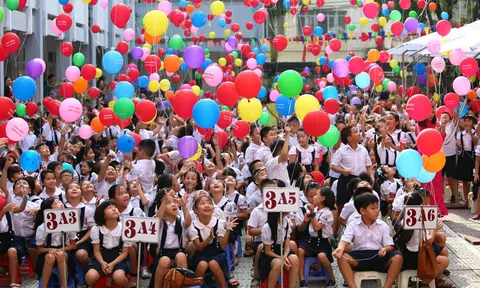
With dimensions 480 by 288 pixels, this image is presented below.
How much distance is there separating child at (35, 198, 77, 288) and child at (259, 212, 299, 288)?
1878 mm

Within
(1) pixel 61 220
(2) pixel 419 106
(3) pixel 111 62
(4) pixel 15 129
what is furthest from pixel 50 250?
(3) pixel 111 62

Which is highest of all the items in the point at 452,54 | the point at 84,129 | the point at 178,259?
the point at 452,54

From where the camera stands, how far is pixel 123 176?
9617 mm

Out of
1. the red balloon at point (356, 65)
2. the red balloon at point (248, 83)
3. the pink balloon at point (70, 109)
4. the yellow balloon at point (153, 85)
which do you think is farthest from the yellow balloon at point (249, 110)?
the yellow balloon at point (153, 85)

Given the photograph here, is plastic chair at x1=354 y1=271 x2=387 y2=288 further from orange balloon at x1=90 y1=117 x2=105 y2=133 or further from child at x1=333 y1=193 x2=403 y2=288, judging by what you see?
orange balloon at x1=90 y1=117 x2=105 y2=133

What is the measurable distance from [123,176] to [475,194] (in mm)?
5286

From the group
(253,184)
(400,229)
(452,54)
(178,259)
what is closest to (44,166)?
(253,184)

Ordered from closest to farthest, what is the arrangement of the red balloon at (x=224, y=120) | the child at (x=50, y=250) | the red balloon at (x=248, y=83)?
1. the child at (x=50, y=250)
2. the red balloon at (x=248, y=83)
3. the red balloon at (x=224, y=120)

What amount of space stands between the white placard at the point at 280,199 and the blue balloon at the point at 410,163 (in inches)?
51.6

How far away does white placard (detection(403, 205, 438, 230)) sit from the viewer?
281 inches

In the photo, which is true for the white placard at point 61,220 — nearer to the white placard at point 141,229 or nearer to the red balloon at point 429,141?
the white placard at point 141,229

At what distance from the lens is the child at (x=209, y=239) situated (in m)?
7.56

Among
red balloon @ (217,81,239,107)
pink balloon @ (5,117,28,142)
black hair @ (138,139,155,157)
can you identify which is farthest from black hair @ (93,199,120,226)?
red balloon @ (217,81,239,107)

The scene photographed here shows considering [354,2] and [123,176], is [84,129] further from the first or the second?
[354,2]
